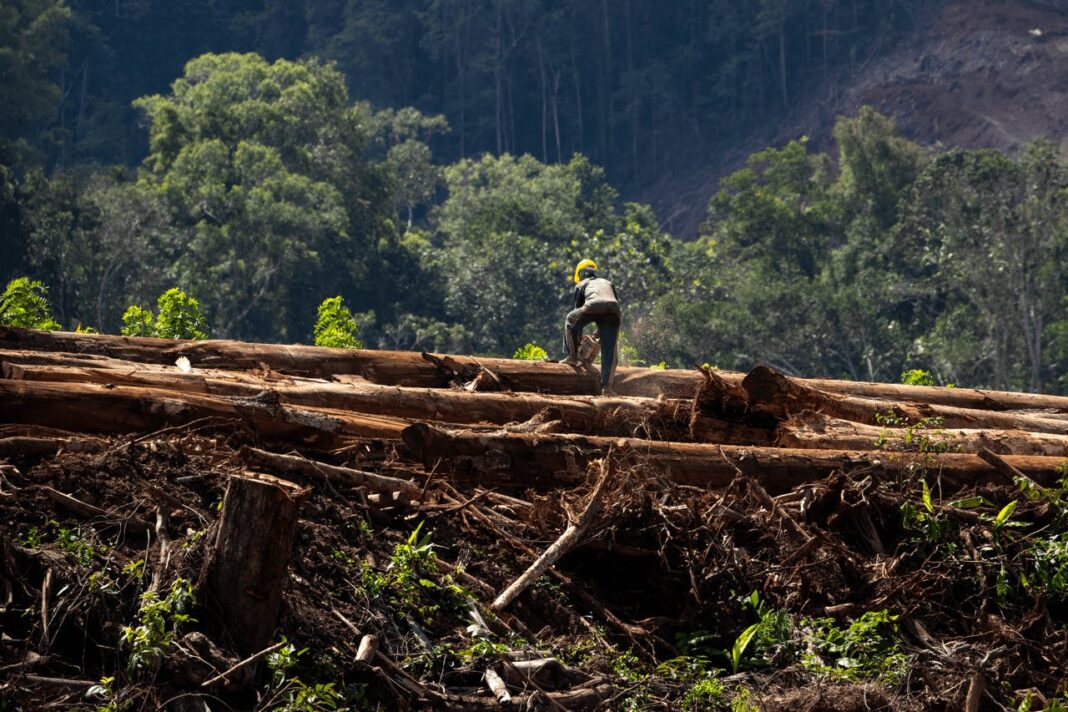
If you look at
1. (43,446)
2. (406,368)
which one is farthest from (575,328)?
(43,446)

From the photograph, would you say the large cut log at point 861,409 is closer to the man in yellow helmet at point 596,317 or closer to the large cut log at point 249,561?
the man in yellow helmet at point 596,317

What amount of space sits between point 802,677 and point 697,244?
4374cm

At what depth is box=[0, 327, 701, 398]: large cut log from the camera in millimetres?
10750

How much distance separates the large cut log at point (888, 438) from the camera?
31.4ft

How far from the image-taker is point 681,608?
8.29 meters

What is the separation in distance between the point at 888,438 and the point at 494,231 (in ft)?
137

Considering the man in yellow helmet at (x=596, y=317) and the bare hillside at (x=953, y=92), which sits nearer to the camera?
the man in yellow helmet at (x=596, y=317)

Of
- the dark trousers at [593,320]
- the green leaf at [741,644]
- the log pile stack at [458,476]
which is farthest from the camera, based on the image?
the dark trousers at [593,320]

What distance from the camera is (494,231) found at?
51.2 m

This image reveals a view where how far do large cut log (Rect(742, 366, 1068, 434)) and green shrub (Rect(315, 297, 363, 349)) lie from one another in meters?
7.90

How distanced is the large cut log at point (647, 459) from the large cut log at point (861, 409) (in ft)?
2.37

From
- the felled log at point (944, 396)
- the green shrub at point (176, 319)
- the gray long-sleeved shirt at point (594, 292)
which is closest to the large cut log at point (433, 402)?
the felled log at point (944, 396)

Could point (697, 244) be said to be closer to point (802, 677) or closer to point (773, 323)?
point (773, 323)

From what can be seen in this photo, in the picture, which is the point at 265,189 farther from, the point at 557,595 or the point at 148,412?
the point at 557,595
